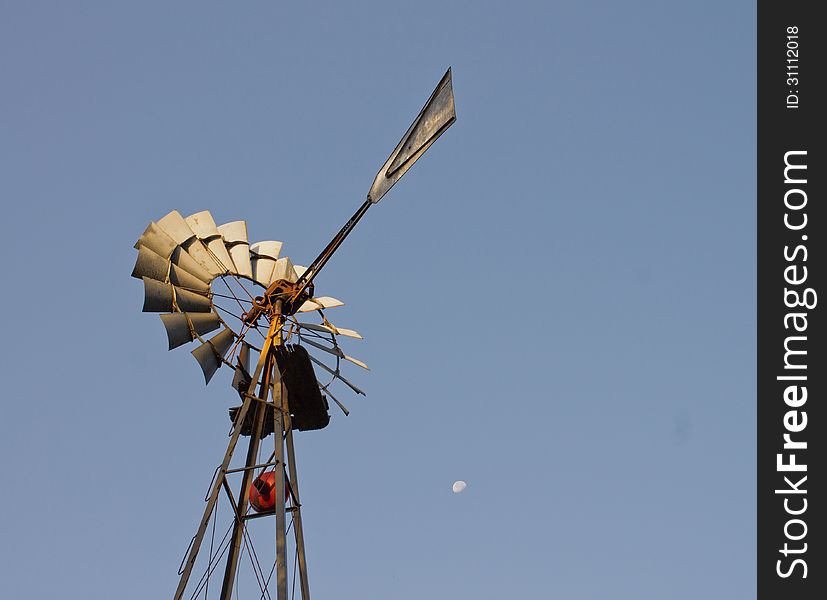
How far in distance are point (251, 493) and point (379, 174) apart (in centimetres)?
421

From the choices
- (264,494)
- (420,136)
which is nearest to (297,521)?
(264,494)

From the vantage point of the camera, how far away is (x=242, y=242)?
69.6 feet

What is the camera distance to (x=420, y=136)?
20812 mm

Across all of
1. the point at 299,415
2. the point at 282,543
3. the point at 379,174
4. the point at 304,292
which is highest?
the point at 379,174

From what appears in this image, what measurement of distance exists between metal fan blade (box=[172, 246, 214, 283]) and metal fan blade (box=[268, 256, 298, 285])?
842 millimetres

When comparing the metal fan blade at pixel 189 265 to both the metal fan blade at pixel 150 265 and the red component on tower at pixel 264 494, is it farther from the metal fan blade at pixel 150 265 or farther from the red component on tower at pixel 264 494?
the red component on tower at pixel 264 494

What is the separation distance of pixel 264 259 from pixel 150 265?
1.75m

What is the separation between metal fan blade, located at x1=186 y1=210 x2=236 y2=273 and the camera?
20812 mm

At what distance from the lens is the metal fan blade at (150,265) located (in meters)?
20.0

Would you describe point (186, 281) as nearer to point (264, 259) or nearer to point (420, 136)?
point (264, 259)

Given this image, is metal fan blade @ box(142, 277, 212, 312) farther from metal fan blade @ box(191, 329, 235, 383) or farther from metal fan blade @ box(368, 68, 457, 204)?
metal fan blade @ box(368, 68, 457, 204)
